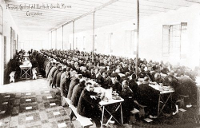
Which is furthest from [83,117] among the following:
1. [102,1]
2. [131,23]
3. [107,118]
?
[131,23]

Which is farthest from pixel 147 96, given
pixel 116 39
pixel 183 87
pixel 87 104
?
pixel 116 39

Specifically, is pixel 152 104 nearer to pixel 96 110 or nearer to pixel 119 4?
pixel 96 110

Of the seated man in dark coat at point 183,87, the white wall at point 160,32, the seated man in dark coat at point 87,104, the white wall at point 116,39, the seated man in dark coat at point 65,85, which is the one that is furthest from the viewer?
the white wall at point 116,39

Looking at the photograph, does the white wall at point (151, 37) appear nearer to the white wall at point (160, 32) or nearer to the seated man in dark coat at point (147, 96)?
the white wall at point (160, 32)

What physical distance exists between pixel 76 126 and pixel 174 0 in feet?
20.1

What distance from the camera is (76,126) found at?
169 inches

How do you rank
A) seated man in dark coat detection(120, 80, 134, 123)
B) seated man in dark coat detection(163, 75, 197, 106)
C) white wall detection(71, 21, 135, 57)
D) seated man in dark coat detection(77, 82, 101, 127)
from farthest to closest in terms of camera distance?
white wall detection(71, 21, 135, 57)
seated man in dark coat detection(163, 75, 197, 106)
seated man in dark coat detection(120, 80, 134, 123)
seated man in dark coat detection(77, 82, 101, 127)

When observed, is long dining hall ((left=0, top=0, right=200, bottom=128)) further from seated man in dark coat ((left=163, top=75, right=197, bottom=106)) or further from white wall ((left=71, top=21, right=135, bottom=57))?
white wall ((left=71, top=21, right=135, bottom=57))

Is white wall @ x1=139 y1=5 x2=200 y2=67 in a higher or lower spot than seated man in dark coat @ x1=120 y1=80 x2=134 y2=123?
higher

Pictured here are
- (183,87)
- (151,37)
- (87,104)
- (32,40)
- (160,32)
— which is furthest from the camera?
(32,40)

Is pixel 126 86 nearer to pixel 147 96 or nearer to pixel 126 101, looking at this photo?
pixel 126 101

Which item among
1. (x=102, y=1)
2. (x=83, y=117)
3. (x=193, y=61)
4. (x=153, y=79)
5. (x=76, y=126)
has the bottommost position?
(x=76, y=126)

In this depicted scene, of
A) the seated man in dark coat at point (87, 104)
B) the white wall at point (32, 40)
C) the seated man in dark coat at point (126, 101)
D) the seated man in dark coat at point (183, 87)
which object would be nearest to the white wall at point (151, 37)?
the seated man in dark coat at point (183, 87)

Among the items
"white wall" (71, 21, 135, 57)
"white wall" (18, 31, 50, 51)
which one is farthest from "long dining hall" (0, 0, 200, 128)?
"white wall" (18, 31, 50, 51)
